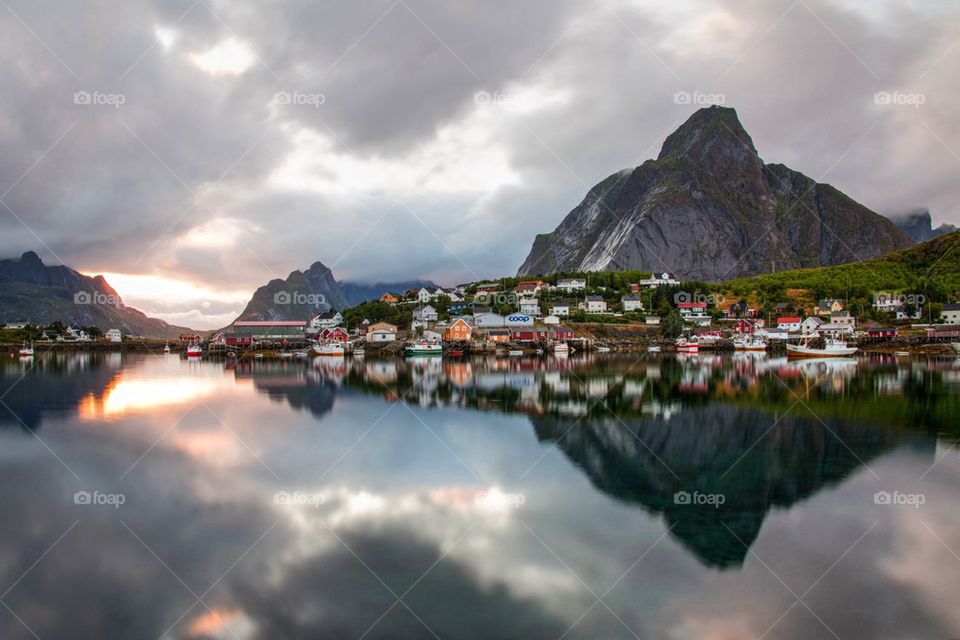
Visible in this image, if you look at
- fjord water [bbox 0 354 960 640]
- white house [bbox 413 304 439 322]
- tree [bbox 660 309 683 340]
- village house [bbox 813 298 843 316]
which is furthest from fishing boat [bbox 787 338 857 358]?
white house [bbox 413 304 439 322]

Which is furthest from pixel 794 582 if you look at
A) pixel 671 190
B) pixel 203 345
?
pixel 671 190

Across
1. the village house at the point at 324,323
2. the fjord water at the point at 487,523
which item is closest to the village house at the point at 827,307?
the fjord water at the point at 487,523

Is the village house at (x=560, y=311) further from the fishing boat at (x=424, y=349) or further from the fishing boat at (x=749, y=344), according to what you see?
the fishing boat at (x=424, y=349)

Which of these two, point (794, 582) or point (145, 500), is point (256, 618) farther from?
point (794, 582)

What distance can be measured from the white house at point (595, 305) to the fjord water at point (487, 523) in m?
52.2

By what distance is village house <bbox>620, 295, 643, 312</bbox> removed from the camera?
7394 cm

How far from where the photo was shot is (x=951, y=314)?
62000mm

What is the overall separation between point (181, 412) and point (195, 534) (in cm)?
1312

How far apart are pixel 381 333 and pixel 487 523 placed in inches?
2132

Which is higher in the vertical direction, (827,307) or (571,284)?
(571,284)

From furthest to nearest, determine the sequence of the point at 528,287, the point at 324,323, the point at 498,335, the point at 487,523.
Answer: the point at 324,323
the point at 528,287
the point at 498,335
the point at 487,523

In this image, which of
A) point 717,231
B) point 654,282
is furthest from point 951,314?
point 717,231

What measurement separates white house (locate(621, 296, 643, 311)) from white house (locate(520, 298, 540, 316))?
1144cm

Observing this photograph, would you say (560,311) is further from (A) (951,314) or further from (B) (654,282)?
(A) (951,314)
